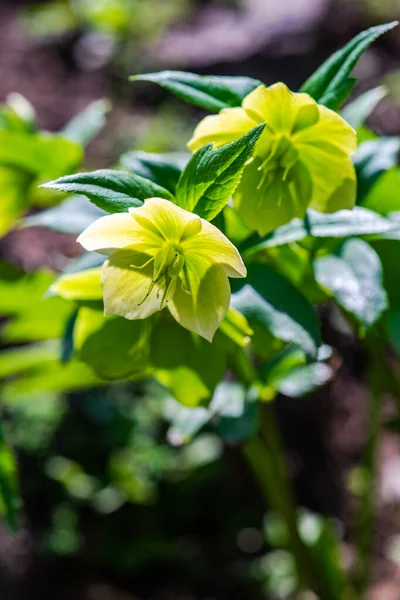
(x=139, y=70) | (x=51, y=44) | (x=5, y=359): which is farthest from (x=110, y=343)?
(x=51, y=44)

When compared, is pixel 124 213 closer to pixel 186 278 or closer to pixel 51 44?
pixel 186 278

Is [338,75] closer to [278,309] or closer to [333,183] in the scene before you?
[333,183]

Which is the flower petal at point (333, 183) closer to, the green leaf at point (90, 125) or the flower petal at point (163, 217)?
the flower petal at point (163, 217)

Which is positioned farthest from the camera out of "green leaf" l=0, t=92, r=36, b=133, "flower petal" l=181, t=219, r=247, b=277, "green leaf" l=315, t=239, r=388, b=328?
"green leaf" l=0, t=92, r=36, b=133

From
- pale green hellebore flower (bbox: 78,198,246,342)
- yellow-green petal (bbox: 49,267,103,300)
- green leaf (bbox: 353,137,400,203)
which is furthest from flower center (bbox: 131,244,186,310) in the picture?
green leaf (bbox: 353,137,400,203)

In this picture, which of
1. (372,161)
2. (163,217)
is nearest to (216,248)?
(163,217)

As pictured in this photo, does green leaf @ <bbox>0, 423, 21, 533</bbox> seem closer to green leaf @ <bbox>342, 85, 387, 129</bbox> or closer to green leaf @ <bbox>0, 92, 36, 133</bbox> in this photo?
green leaf @ <bbox>0, 92, 36, 133</bbox>
